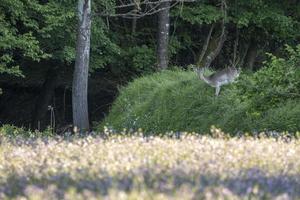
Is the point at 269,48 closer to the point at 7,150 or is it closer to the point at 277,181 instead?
the point at 7,150

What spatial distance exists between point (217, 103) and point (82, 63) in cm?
604

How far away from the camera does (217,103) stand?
47.1 ft

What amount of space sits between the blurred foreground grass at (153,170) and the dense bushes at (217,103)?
4.71 m

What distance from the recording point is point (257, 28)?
A: 86.8ft

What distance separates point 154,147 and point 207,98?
8165 millimetres

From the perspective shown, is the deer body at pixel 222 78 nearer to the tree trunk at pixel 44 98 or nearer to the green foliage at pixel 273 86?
the green foliage at pixel 273 86

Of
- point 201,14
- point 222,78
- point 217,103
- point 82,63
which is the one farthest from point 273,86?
point 201,14

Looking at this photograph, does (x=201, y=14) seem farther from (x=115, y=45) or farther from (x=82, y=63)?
(x=82, y=63)

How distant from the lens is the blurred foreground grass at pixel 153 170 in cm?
461

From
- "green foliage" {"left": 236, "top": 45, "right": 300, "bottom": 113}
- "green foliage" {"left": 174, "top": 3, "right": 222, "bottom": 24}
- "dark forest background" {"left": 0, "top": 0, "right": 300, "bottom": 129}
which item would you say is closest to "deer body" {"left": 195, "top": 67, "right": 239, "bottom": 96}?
"green foliage" {"left": 236, "top": 45, "right": 300, "bottom": 113}

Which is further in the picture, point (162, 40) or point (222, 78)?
point (162, 40)

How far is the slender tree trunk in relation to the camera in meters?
19.1

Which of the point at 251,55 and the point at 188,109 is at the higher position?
the point at 188,109

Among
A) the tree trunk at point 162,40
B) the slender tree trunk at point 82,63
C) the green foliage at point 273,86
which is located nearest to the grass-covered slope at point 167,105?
the slender tree trunk at point 82,63
